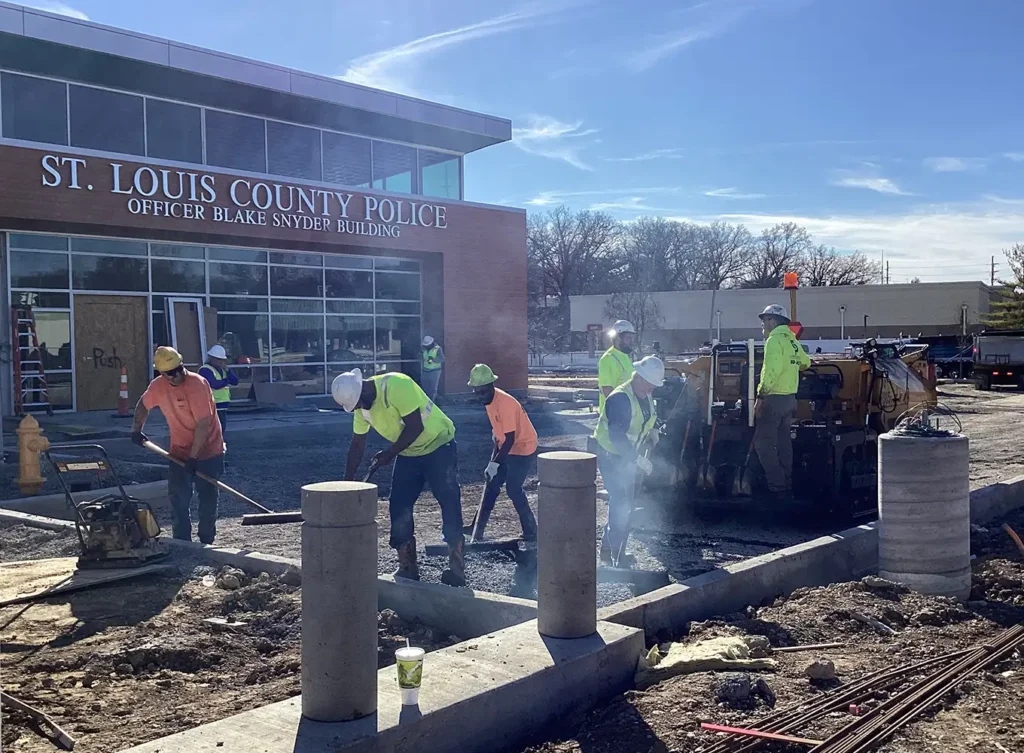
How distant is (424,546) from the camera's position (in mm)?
8281

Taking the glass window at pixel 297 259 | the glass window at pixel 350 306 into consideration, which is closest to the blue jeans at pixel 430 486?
the glass window at pixel 297 259

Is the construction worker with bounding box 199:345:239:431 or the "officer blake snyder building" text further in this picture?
the "officer blake snyder building" text

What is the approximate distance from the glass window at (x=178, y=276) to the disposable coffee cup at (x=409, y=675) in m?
18.8

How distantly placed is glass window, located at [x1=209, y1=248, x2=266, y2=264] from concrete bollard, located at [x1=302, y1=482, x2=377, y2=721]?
63.9 feet

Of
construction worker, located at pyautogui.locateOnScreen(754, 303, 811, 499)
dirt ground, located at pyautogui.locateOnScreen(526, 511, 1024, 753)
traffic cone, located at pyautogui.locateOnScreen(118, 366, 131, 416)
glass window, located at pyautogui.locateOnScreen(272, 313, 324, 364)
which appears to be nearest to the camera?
dirt ground, located at pyautogui.locateOnScreen(526, 511, 1024, 753)

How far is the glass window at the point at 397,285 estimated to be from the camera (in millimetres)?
25766

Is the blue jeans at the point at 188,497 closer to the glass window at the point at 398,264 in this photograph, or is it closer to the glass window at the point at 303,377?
the glass window at the point at 303,377

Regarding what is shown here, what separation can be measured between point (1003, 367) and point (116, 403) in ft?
91.9

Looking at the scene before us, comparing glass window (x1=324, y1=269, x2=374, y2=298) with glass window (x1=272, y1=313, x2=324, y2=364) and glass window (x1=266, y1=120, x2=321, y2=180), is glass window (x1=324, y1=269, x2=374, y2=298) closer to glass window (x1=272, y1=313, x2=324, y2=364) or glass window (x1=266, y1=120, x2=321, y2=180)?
glass window (x1=272, y1=313, x2=324, y2=364)

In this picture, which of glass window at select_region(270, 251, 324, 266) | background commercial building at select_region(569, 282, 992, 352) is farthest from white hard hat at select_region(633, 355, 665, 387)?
background commercial building at select_region(569, 282, 992, 352)

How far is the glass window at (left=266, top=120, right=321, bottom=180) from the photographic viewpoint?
23766 millimetres

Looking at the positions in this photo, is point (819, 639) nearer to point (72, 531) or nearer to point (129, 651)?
point (129, 651)

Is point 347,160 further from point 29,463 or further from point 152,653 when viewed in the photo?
point 152,653

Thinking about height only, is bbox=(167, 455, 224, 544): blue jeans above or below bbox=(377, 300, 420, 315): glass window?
below
